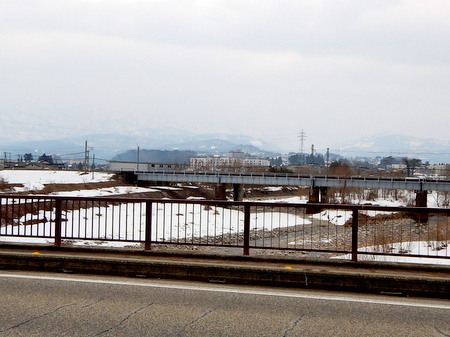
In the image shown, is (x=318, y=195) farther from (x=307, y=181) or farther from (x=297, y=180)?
(x=297, y=180)

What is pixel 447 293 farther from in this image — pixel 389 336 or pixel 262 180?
pixel 262 180

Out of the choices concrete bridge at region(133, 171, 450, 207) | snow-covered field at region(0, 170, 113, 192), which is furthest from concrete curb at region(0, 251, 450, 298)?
concrete bridge at region(133, 171, 450, 207)

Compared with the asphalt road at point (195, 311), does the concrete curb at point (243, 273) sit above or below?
above

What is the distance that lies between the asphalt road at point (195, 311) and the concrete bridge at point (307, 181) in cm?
6597

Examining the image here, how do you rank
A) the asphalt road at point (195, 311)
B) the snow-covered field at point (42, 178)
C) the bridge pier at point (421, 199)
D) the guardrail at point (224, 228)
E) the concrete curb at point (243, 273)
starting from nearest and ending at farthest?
the asphalt road at point (195, 311), the concrete curb at point (243, 273), the guardrail at point (224, 228), the snow-covered field at point (42, 178), the bridge pier at point (421, 199)

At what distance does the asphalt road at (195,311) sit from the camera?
6983mm

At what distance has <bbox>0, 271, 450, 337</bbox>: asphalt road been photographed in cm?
698

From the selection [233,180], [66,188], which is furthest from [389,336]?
[233,180]

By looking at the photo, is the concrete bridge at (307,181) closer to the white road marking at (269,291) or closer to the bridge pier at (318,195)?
the bridge pier at (318,195)

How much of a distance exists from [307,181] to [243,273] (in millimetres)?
68737

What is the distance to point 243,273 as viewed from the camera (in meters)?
9.93

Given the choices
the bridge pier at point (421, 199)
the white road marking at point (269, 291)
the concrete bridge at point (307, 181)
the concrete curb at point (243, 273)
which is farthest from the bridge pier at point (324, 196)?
the white road marking at point (269, 291)

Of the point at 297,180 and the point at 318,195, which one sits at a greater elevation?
the point at 297,180

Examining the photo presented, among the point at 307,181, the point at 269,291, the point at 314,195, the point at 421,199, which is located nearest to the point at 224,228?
the point at 269,291
